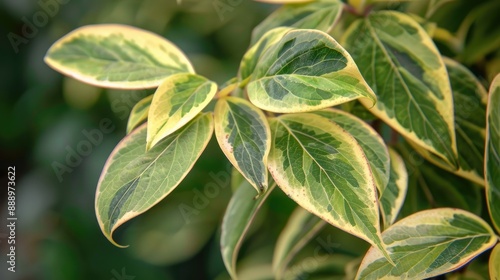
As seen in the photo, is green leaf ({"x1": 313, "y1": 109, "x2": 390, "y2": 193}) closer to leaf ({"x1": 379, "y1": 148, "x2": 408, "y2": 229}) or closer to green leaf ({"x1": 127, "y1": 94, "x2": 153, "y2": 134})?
leaf ({"x1": 379, "y1": 148, "x2": 408, "y2": 229})

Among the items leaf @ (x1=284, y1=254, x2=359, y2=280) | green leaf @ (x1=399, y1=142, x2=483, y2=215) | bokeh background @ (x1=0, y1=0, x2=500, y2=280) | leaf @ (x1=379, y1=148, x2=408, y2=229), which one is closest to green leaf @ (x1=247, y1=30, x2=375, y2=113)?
leaf @ (x1=379, y1=148, x2=408, y2=229)

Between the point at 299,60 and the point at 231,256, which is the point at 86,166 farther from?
the point at 299,60

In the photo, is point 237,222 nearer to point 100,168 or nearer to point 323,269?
point 323,269

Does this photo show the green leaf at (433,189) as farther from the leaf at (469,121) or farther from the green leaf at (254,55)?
the green leaf at (254,55)

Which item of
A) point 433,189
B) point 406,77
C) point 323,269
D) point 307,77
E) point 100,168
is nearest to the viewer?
point 307,77

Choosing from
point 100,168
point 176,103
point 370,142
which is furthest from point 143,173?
point 100,168

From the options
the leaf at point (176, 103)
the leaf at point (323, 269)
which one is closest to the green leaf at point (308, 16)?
the leaf at point (176, 103)
